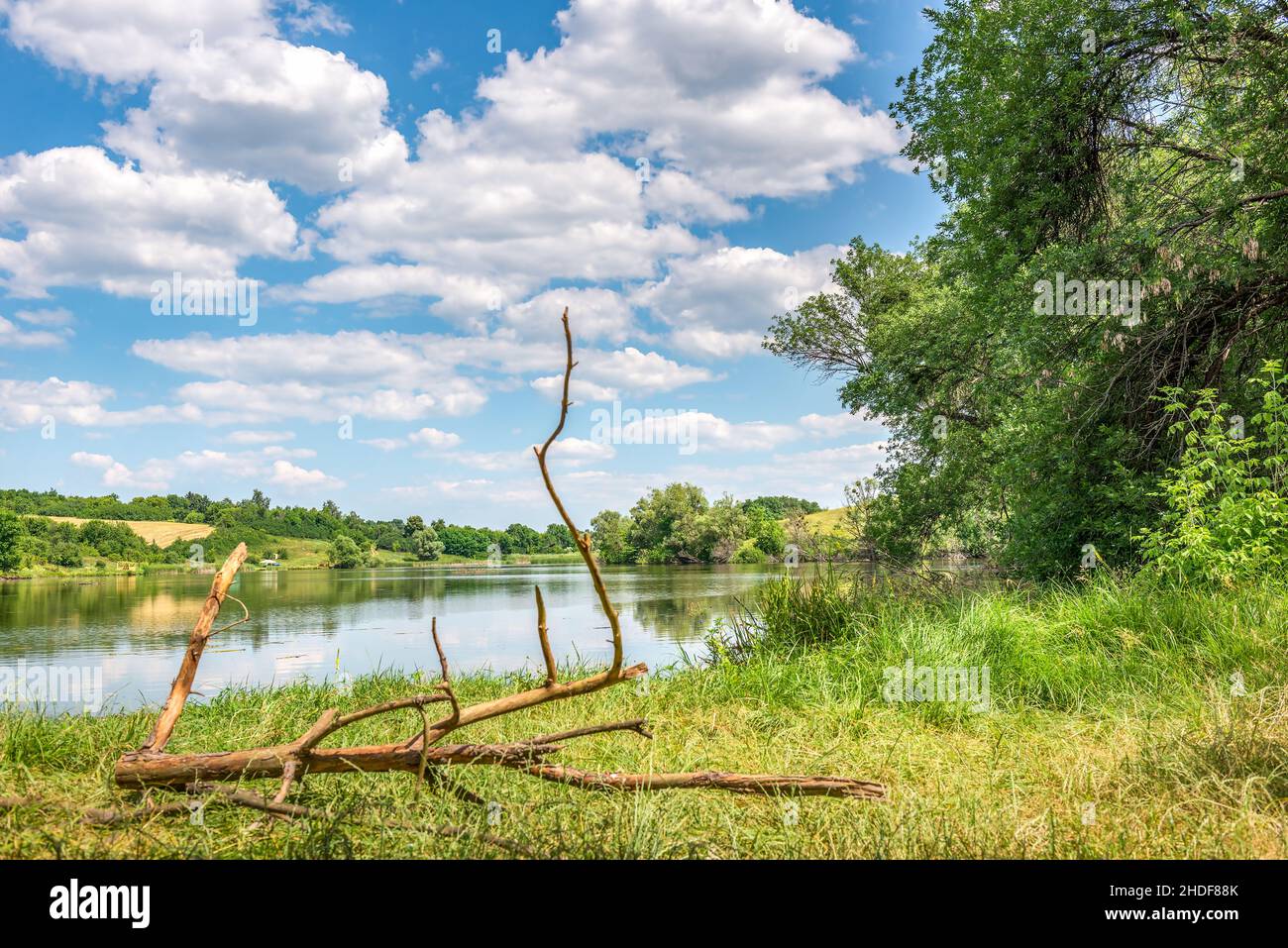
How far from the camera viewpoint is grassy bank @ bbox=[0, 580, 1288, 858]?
3.09 meters

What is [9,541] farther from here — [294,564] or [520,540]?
[520,540]

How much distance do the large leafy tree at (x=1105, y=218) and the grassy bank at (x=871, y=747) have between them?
2.92 metres

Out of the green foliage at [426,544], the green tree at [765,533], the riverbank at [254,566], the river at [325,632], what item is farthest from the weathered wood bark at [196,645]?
the green foliage at [426,544]

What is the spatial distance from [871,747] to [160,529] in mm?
66527

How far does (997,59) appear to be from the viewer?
12.5 meters

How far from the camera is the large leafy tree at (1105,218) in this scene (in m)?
10.0

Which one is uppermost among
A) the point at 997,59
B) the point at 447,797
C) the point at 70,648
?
the point at 997,59

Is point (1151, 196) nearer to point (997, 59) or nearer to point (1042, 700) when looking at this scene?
point (997, 59)

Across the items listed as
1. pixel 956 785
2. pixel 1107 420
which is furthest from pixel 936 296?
pixel 956 785

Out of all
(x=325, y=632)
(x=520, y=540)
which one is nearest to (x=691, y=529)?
(x=520, y=540)

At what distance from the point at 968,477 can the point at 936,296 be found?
459cm

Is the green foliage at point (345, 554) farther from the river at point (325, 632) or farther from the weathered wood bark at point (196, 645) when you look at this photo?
the weathered wood bark at point (196, 645)

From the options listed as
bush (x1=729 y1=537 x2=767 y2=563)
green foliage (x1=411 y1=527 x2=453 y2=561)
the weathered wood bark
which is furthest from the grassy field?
the weathered wood bark

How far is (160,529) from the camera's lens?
59.9 m
